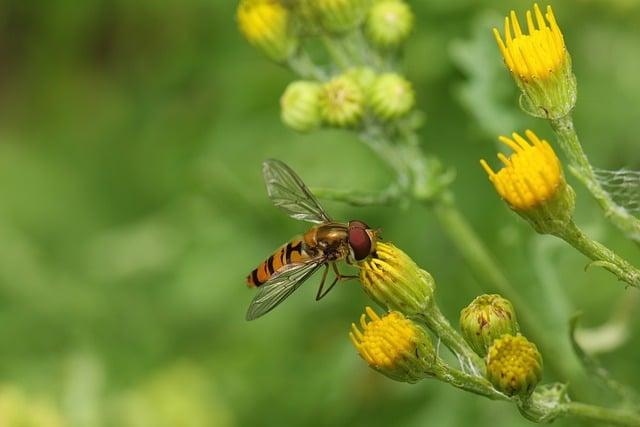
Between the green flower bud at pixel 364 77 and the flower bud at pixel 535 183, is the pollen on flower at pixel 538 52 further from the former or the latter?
the green flower bud at pixel 364 77

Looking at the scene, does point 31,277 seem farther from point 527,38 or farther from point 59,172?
point 527,38

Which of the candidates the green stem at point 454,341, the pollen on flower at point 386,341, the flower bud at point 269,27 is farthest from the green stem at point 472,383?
the flower bud at point 269,27

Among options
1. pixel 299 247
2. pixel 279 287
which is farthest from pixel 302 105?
pixel 279 287

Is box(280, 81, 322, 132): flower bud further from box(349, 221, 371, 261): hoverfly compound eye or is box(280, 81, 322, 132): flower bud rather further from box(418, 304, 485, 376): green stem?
box(418, 304, 485, 376): green stem

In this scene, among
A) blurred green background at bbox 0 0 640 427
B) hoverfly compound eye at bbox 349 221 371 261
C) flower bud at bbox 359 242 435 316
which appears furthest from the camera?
blurred green background at bbox 0 0 640 427

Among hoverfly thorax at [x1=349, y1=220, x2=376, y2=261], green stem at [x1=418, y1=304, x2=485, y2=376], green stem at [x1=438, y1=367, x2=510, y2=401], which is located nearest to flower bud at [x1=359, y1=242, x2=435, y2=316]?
green stem at [x1=418, y1=304, x2=485, y2=376]

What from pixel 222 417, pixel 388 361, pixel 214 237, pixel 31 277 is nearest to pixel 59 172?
pixel 31 277
